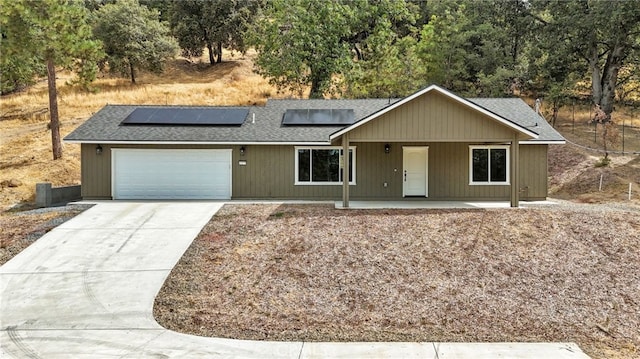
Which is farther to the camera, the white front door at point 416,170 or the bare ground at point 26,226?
the white front door at point 416,170

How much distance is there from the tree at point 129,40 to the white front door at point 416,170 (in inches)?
1181

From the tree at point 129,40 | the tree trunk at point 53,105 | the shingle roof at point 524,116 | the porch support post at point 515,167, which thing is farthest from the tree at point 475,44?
the tree trunk at point 53,105

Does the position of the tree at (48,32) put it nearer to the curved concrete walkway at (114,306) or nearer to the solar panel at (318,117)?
the solar panel at (318,117)

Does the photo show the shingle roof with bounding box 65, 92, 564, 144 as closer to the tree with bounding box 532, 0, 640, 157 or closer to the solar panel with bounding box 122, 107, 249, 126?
the solar panel with bounding box 122, 107, 249, 126

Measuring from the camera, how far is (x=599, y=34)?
28.5 metres

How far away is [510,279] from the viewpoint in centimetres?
917

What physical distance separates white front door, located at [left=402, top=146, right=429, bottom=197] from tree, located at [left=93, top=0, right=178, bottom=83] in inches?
1181

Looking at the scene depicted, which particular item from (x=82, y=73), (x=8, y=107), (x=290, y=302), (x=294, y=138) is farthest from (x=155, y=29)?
(x=290, y=302)

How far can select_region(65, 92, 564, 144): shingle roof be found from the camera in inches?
660

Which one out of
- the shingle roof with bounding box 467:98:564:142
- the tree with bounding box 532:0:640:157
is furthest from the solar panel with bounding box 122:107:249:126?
the tree with bounding box 532:0:640:157

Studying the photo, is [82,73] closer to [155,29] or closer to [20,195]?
[20,195]

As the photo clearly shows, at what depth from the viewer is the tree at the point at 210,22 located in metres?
43.8

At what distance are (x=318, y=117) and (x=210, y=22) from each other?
3085 cm

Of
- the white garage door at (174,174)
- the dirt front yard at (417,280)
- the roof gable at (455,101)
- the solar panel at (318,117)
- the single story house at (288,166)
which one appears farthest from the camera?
the solar panel at (318,117)
